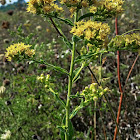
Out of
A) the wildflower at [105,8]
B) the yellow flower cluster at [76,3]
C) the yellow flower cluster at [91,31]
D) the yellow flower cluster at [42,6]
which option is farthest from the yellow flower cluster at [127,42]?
the yellow flower cluster at [42,6]

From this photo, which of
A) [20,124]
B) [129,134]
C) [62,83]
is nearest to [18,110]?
[20,124]

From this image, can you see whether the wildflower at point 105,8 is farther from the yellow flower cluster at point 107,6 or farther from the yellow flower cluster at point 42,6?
the yellow flower cluster at point 42,6

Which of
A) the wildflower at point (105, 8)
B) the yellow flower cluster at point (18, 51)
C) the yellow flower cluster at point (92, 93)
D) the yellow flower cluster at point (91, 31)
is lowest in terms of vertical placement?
the yellow flower cluster at point (92, 93)

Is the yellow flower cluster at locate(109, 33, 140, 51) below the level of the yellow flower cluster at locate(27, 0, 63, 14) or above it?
below

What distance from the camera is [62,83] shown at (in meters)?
3.17

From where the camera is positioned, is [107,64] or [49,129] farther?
[107,64]

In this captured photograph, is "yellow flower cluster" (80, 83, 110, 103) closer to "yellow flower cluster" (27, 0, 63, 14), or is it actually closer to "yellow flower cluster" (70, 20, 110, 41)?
"yellow flower cluster" (70, 20, 110, 41)

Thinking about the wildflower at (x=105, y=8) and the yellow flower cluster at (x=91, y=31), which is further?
the wildflower at (x=105, y=8)

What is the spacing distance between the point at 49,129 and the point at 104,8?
5.70 ft

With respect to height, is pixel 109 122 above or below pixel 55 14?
below

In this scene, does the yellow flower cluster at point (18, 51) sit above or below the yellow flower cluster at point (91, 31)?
below

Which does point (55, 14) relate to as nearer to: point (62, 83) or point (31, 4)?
point (31, 4)

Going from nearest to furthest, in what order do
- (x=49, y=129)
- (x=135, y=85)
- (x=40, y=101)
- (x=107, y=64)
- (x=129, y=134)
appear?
(x=129, y=134) → (x=49, y=129) → (x=40, y=101) → (x=135, y=85) → (x=107, y=64)

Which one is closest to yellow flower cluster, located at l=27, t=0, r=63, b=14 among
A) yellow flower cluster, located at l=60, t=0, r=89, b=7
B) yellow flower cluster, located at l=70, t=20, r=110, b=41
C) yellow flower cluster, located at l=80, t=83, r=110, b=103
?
yellow flower cluster, located at l=60, t=0, r=89, b=7
